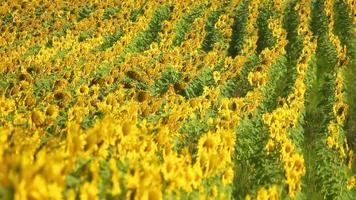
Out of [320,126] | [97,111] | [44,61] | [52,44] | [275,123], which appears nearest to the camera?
[97,111]

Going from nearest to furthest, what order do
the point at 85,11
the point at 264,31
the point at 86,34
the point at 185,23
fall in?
1. the point at 264,31
2. the point at 86,34
3. the point at 185,23
4. the point at 85,11

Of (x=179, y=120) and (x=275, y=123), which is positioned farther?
(x=275, y=123)

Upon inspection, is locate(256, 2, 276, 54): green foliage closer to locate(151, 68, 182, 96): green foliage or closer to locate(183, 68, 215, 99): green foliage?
locate(183, 68, 215, 99): green foliage

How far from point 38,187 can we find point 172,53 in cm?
1163

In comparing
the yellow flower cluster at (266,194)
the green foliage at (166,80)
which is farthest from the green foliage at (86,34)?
the yellow flower cluster at (266,194)

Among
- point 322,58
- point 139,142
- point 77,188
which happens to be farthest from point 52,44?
point 77,188

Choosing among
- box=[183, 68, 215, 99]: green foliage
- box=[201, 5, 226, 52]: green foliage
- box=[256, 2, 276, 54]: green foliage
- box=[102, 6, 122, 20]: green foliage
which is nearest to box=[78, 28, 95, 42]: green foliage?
box=[102, 6, 122, 20]: green foliage

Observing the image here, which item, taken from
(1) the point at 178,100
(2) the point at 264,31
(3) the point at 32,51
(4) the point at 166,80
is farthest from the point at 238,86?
(3) the point at 32,51

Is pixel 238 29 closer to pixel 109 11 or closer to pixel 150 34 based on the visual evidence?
pixel 150 34

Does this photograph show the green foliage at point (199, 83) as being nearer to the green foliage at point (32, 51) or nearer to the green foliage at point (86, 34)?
the green foliage at point (32, 51)

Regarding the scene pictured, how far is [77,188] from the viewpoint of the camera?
13.6ft

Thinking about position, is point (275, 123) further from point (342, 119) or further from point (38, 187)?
point (38, 187)

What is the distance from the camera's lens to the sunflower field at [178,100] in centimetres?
472

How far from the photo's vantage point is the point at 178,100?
10164 millimetres
